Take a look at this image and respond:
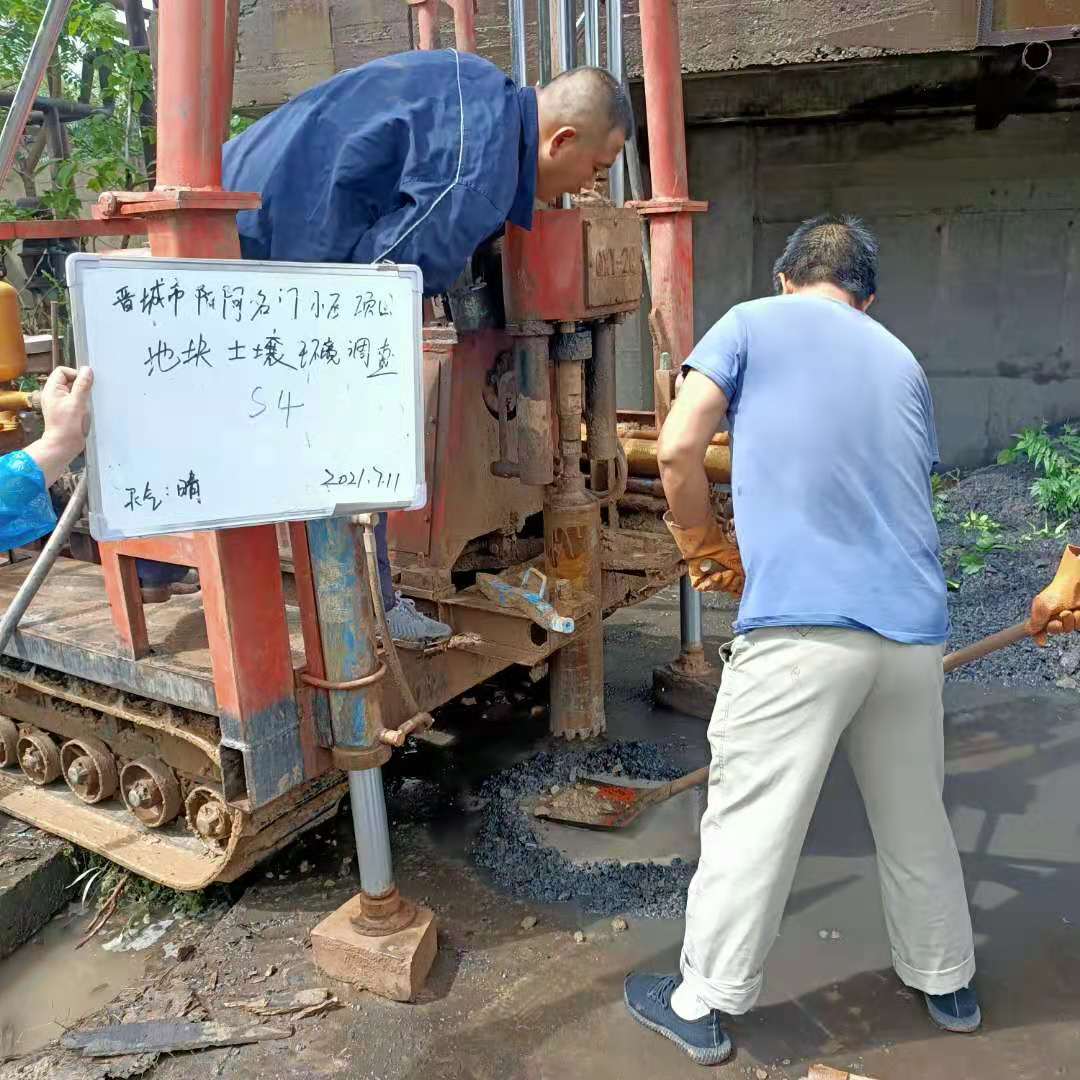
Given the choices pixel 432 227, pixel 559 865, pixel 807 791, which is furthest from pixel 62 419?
pixel 559 865

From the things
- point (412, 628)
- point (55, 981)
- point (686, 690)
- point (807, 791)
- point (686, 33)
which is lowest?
point (55, 981)

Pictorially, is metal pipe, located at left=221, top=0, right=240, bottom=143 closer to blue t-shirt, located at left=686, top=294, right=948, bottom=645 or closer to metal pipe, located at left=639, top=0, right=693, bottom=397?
blue t-shirt, located at left=686, top=294, right=948, bottom=645

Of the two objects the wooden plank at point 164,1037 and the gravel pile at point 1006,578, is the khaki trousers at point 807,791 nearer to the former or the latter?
the wooden plank at point 164,1037

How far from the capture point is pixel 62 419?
195cm

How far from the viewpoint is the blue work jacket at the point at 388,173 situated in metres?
2.71

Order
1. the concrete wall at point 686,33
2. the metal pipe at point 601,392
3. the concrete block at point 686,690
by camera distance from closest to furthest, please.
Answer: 1. the metal pipe at point 601,392
2. the concrete block at point 686,690
3. the concrete wall at point 686,33

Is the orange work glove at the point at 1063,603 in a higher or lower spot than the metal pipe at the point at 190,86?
lower

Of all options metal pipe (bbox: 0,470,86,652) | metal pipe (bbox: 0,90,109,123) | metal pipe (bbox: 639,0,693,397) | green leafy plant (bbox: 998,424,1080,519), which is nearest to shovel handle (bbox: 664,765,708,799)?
metal pipe (bbox: 639,0,693,397)

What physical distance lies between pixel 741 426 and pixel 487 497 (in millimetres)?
1490

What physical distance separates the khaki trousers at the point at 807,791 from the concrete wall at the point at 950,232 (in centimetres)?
610

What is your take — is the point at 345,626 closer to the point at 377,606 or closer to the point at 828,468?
the point at 377,606

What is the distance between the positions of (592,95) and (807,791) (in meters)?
2.09

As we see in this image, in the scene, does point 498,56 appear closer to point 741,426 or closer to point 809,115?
point 809,115

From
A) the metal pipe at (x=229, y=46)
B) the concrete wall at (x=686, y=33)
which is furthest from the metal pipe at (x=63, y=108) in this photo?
the metal pipe at (x=229, y=46)
